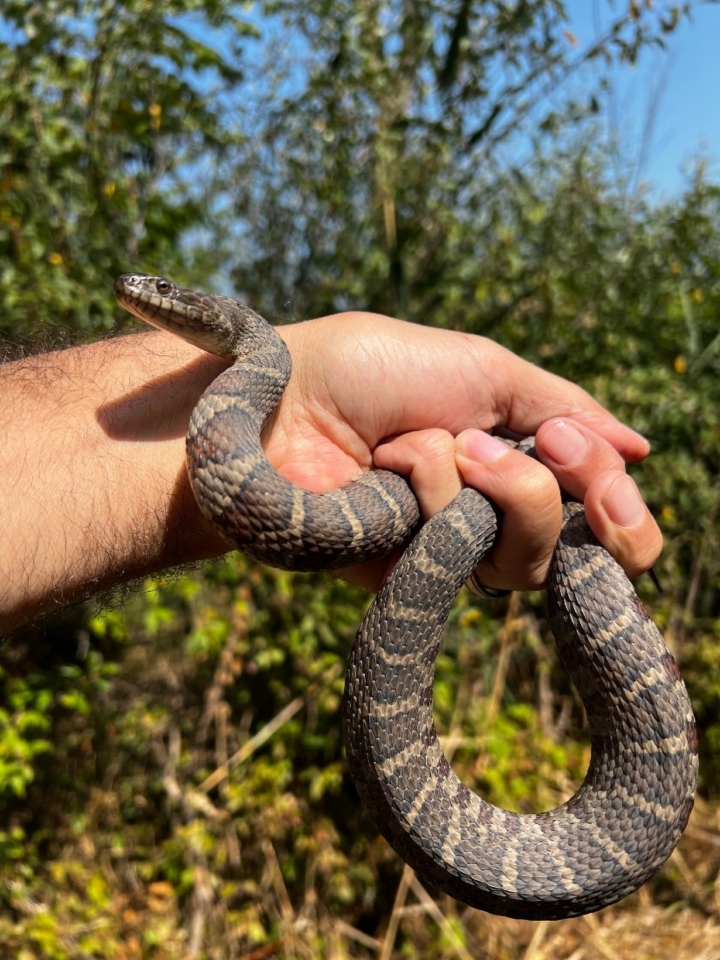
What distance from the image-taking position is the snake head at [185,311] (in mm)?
3127

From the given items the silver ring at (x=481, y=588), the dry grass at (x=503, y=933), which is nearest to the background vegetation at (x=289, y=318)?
the dry grass at (x=503, y=933)

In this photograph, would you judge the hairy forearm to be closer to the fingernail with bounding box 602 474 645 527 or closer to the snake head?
the snake head

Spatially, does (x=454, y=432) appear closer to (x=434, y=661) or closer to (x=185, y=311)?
(x=434, y=661)

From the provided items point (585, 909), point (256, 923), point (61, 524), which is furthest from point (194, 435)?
point (256, 923)

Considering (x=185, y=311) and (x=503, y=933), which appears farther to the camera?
(x=503, y=933)

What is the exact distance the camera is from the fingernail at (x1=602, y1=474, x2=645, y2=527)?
3.16 m

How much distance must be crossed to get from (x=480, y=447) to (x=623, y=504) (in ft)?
2.24

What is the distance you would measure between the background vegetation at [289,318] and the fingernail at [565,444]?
6.19 ft

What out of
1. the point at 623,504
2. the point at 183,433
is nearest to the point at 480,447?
the point at 623,504

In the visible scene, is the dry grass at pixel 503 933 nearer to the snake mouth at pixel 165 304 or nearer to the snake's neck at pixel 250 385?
the snake's neck at pixel 250 385

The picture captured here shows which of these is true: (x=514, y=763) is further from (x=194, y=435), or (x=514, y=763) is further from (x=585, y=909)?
(x=194, y=435)

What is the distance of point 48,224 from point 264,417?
9.73 ft

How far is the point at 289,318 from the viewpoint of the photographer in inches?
192

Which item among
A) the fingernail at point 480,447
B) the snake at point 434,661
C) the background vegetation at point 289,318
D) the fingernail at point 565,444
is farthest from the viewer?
the background vegetation at point 289,318
